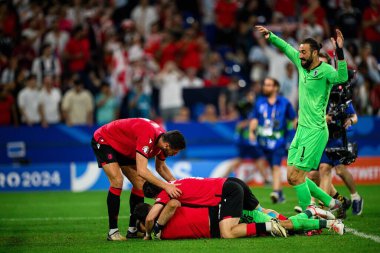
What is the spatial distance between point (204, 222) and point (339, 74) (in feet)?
9.08

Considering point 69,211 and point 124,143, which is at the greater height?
point 124,143

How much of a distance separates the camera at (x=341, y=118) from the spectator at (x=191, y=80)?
9908mm

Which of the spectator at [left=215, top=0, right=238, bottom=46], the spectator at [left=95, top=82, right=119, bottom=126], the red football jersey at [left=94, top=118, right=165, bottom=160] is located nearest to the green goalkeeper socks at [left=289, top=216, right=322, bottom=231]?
the red football jersey at [left=94, top=118, right=165, bottom=160]

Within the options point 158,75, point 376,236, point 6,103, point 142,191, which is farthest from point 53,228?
point 158,75

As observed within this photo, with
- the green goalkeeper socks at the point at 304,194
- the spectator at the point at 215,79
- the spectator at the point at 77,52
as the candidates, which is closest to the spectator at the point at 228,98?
the spectator at the point at 215,79

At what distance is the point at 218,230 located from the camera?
34.8ft

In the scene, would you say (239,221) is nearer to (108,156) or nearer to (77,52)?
(108,156)

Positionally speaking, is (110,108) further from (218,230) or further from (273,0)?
(218,230)

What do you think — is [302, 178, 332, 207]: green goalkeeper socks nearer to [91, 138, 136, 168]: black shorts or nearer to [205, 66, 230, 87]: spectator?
[91, 138, 136, 168]: black shorts

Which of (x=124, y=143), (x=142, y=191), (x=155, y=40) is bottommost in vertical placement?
(x=142, y=191)

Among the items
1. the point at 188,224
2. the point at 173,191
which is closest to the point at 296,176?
the point at 188,224

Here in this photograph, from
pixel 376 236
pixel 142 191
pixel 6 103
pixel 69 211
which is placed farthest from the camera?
pixel 6 103

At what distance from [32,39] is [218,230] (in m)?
13.3

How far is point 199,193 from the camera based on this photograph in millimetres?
10539
